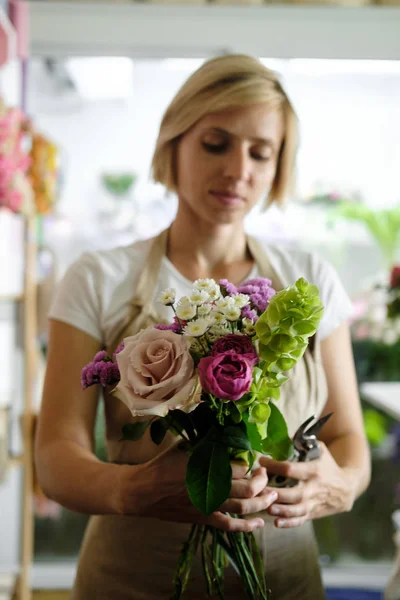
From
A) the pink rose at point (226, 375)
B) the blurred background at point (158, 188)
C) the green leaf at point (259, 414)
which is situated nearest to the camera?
the pink rose at point (226, 375)

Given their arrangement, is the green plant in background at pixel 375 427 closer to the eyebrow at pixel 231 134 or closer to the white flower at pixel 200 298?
the eyebrow at pixel 231 134

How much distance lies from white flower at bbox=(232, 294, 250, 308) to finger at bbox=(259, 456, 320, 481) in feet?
0.92

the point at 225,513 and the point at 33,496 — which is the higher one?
the point at 225,513

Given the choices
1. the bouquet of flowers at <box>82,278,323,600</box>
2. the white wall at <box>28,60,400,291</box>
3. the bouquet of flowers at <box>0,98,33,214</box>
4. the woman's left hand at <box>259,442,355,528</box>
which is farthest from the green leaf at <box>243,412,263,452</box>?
the white wall at <box>28,60,400,291</box>

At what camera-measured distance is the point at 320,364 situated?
111cm

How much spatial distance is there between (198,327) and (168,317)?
0.42 metres

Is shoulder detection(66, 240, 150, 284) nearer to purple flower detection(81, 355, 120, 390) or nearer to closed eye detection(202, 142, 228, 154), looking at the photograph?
closed eye detection(202, 142, 228, 154)

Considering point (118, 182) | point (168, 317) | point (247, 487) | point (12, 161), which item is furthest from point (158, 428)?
point (118, 182)

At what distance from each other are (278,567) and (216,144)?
692mm

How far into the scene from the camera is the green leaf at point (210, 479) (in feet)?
2.37

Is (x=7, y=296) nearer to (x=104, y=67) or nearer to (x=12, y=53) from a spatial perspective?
(x=12, y=53)

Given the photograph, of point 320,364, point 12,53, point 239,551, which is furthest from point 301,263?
point 12,53

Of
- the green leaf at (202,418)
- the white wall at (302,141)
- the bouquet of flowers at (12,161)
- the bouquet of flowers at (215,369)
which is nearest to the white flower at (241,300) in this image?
the bouquet of flowers at (215,369)

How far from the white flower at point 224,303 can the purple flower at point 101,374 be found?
0.14 metres
